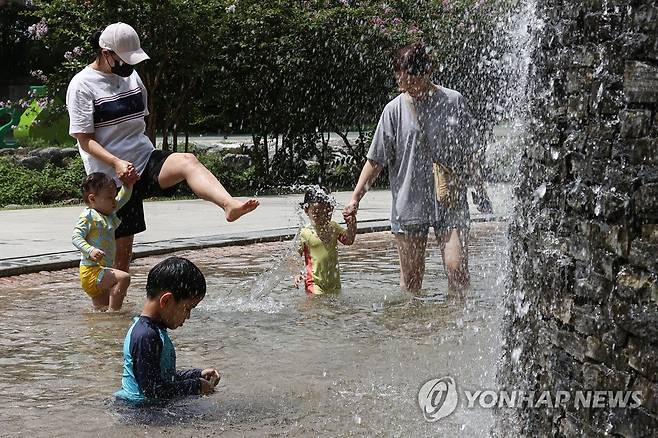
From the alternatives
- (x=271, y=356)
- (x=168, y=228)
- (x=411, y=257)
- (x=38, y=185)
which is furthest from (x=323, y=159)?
(x=271, y=356)

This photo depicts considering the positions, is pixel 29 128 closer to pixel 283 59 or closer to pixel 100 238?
pixel 283 59

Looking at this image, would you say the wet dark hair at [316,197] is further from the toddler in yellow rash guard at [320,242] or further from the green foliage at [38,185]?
the green foliage at [38,185]

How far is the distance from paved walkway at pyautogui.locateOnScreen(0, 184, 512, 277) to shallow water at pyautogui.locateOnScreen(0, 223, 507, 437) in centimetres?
63

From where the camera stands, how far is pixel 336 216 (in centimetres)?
1413

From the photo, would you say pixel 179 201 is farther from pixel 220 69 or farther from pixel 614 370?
pixel 614 370

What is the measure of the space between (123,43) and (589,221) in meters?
4.31

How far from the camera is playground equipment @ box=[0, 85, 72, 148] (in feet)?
74.1

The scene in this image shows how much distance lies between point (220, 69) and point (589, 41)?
1517 cm

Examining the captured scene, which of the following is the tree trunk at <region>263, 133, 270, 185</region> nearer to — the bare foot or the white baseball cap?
the white baseball cap

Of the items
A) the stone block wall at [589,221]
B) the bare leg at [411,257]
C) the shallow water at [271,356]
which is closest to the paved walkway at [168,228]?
the shallow water at [271,356]

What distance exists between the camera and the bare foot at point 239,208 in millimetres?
6551

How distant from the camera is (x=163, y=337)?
517 centimetres

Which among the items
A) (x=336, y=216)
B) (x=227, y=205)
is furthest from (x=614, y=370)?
(x=336, y=216)

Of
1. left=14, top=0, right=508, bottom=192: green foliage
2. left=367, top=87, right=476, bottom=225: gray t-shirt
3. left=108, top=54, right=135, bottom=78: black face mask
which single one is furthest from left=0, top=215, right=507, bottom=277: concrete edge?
left=14, top=0, right=508, bottom=192: green foliage
